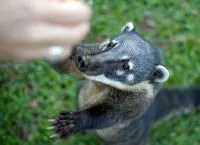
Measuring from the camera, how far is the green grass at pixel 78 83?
3900mm

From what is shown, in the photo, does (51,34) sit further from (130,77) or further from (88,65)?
(130,77)

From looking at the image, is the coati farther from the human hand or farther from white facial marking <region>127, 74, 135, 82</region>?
the human hand

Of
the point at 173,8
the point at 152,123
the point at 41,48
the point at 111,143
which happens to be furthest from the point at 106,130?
the point at 41,48

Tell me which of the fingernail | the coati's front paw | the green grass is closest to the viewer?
the fingernail

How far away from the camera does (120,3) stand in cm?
470

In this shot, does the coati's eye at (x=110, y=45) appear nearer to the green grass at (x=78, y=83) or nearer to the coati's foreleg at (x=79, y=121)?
the coati's foreleg at (x=79, y=121)

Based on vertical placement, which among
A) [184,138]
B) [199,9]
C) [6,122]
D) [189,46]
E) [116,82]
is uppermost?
[199,9]

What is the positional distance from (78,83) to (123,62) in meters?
1.14

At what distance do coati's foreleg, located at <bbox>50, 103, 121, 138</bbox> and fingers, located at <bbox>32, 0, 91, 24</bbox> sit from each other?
5.65 ft

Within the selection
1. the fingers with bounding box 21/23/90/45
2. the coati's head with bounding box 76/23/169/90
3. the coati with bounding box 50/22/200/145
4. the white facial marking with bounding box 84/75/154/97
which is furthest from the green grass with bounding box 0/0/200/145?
the fingers with bounding box 21/23/90/45

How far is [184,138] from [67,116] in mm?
1440

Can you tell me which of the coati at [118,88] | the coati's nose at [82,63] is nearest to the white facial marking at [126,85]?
the coati at [118,88]

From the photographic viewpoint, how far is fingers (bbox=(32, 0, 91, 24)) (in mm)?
1473

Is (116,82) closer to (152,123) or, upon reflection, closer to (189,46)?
(152,123)
